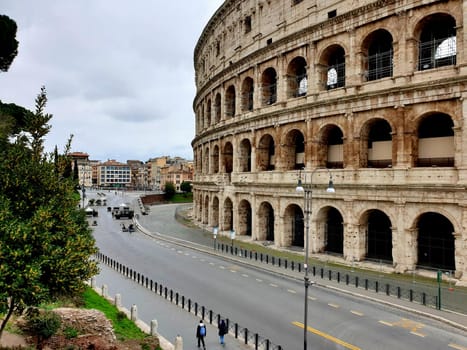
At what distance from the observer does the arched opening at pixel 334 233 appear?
31.4 m

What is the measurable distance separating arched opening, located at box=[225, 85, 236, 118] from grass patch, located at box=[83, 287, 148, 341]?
92.4ft

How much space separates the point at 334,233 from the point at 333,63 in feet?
45.7

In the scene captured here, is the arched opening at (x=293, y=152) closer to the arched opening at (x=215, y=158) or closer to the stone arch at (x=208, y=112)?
the arched opening at (x=215, y=158)

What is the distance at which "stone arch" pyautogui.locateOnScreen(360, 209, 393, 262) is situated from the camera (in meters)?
28.5

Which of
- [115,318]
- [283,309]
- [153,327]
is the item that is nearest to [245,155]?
[283,309]

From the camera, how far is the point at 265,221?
37594 mm

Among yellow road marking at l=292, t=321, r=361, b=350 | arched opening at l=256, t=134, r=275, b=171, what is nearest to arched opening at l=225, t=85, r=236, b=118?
arched opening at l=256, t=134, r=275, b=171

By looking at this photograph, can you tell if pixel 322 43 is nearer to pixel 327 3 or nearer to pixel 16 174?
pixel 327 3

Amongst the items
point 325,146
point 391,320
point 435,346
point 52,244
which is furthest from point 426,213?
point 52,244

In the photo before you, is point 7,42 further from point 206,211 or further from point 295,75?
point 206,211

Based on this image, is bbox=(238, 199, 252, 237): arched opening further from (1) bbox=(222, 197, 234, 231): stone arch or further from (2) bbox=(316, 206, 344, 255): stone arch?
(2) bbox=(316, 206, 344, 255): stone arch

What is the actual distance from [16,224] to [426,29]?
27.7 meters

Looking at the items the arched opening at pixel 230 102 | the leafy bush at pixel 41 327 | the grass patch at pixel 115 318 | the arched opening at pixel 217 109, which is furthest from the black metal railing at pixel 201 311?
the arched opening at pixel 217 109

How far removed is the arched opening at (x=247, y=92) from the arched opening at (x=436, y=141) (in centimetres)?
1818
